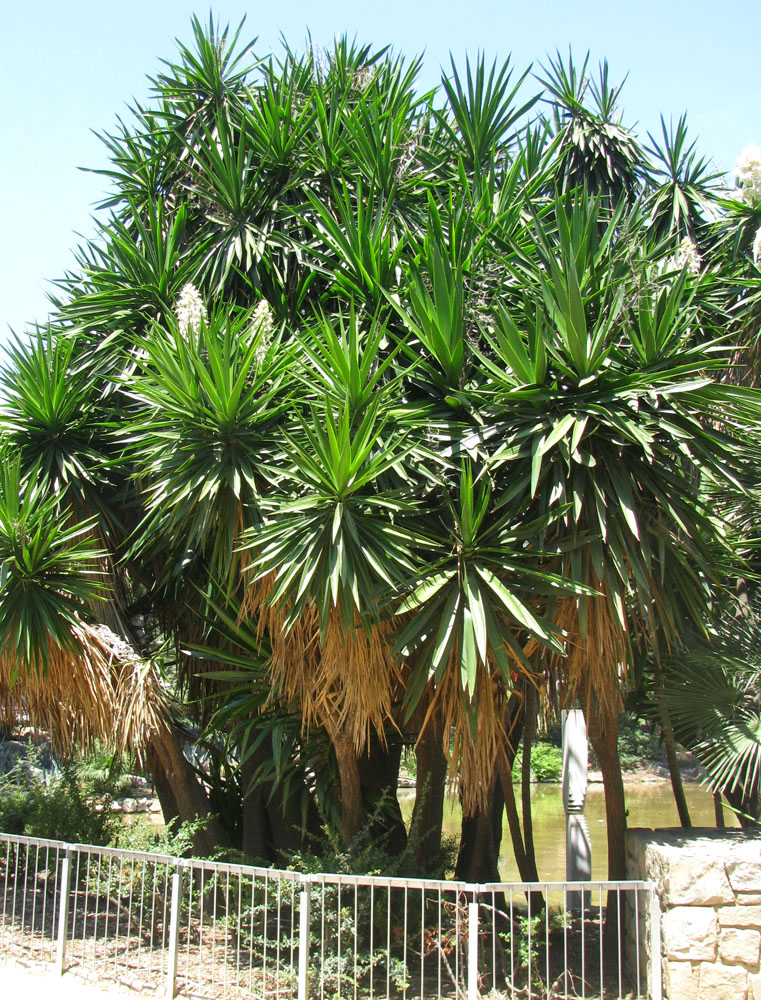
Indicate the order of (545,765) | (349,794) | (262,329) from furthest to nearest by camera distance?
1. (545,765)
2. (349,794)
3. (262,329)

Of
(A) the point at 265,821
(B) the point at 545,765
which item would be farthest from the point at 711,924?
(B) the point at 545,765

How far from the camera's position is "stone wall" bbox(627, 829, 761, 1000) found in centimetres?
537

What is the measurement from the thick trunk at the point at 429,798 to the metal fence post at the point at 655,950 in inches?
77.6

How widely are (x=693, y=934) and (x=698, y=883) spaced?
0.29 m

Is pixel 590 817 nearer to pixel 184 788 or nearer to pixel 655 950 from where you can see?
pixel 184 788

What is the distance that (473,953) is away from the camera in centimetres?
518

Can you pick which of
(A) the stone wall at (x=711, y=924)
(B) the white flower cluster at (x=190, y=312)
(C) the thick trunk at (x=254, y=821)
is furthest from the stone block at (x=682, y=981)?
(B) the white flower cluster at (x=190, y=312)

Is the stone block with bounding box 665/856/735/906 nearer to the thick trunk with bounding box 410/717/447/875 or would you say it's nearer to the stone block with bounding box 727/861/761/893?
the stone block with bounding box 727/861/761/893

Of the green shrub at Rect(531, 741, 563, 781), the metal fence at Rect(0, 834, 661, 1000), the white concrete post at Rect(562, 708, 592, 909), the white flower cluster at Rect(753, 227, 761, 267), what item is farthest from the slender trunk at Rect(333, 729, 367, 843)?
the green shrub at Rect(531, 741, 563, 781)

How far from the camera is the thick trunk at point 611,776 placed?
732 cm

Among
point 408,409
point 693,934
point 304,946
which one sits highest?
point 408,409

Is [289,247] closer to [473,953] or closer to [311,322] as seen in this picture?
[311,322]

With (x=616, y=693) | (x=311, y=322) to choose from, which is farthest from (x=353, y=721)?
(x=311, y=322)

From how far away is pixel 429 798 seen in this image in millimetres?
7723
